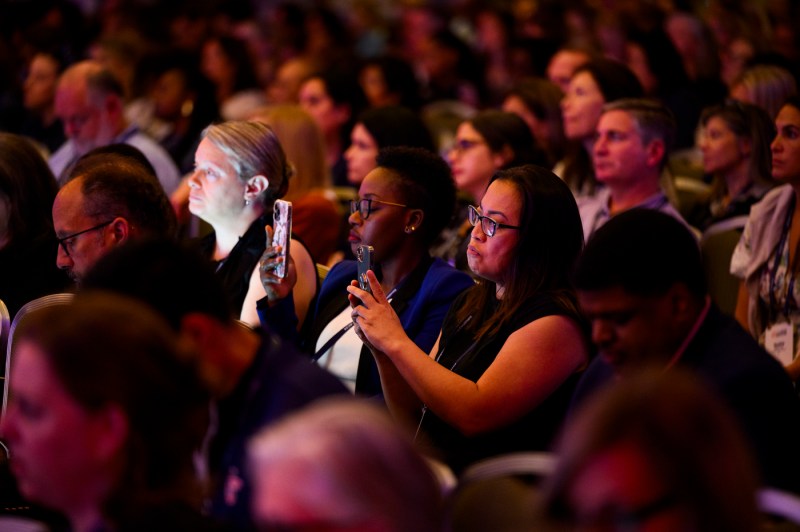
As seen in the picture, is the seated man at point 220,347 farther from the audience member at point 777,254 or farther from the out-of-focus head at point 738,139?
the out-of-focus head at point 738,139

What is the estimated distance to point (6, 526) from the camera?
2.09 metres

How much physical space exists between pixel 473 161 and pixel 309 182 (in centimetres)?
74

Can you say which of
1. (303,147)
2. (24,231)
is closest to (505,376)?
(24,231)

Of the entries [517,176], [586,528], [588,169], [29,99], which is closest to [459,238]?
[588,169]

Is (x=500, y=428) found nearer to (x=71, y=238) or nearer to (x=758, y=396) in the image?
(x=758, y=396)

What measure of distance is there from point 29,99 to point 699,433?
22.5 ft

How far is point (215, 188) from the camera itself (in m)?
3.90

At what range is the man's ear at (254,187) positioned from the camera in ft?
12.8

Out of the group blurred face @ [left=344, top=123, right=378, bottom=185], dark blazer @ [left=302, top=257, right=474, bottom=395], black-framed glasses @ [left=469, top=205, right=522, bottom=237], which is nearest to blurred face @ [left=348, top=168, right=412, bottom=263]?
dark blazer @ [left=302, top=257, right=474, bottom=395]

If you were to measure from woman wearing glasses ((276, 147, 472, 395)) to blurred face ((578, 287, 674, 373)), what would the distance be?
117 cm

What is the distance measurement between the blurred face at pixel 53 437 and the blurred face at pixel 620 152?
327cm

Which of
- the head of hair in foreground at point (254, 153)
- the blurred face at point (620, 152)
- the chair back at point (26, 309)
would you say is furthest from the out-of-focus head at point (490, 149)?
the chair back at point (26, 309)

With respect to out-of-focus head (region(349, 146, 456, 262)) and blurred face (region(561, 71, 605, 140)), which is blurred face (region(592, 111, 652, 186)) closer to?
blurred face (region(561, 71, 605, 140))

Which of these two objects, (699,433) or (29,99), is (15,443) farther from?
(29,99)
